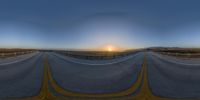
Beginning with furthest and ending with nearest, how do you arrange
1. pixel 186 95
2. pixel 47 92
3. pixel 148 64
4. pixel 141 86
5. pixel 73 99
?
pixel 148 64, pixel 141 86, pixel 186 95, pixel 47 92, pixel 73 99

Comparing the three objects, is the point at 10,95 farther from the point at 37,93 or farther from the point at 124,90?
the point at 124,90

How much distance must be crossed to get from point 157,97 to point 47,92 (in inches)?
148

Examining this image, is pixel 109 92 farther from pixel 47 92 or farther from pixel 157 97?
pixel 47 92

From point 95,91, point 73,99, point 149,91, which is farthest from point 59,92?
point 149,91

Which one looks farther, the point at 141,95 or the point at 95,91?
the point at 95,91

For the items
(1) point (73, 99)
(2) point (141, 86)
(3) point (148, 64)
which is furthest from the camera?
(3) point (148, 64)

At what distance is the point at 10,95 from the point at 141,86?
4797mm

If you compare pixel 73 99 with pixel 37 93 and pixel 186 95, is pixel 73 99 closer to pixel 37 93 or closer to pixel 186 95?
pixel 37 93

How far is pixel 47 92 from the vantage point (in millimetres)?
5672

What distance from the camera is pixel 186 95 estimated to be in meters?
6.07

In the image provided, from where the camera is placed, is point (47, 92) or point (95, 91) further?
point (95, 91)

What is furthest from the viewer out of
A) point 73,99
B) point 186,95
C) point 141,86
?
point 141,86

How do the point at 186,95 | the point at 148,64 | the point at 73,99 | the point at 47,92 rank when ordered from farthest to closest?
the point at 148,64
the point at 186,95
the point at 47,92
the point at 73,99

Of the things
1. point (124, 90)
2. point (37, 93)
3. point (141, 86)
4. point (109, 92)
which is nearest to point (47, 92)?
point (37, 93)
